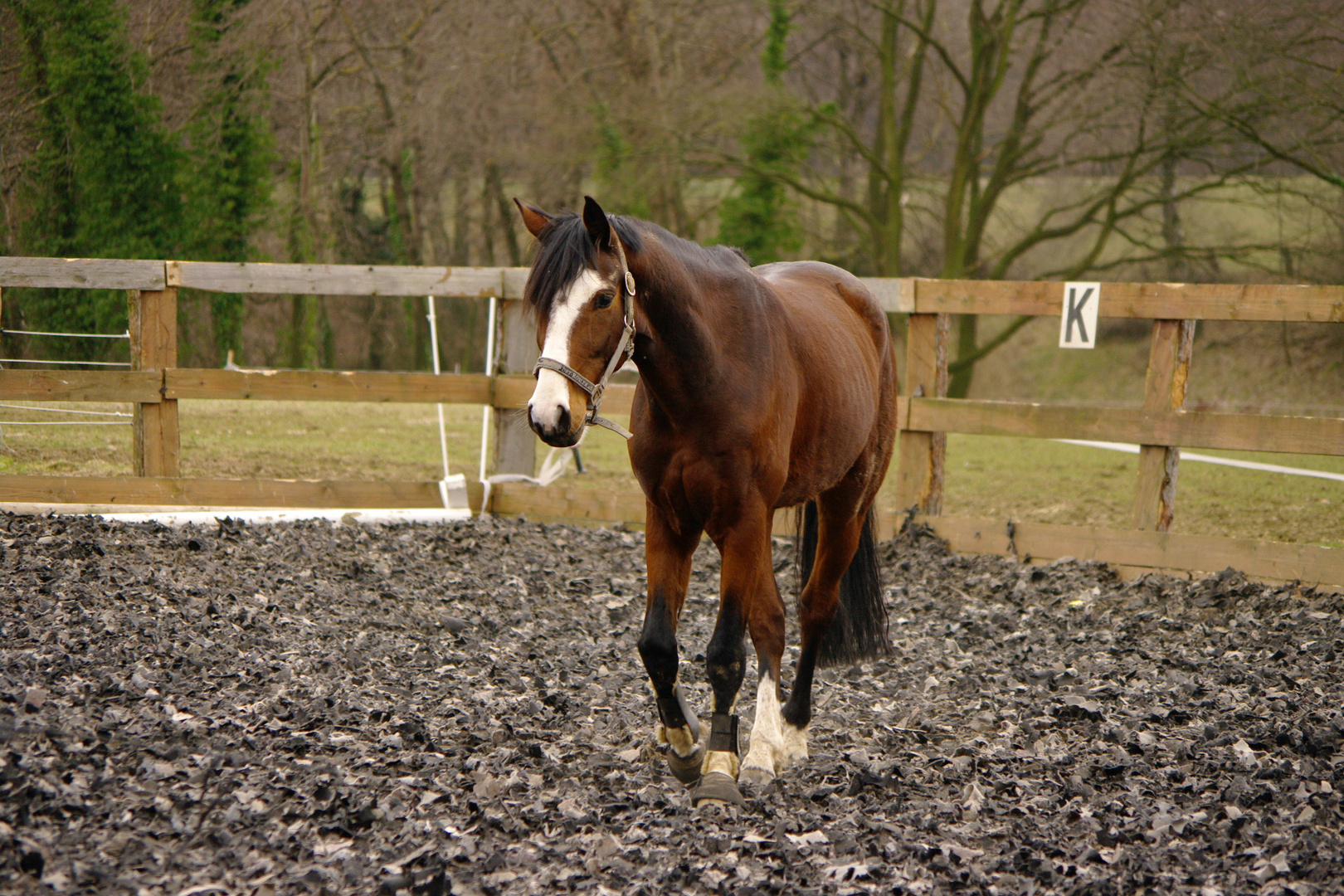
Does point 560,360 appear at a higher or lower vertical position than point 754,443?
higher

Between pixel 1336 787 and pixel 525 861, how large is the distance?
243 centimetres

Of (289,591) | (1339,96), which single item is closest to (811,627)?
(289,591)

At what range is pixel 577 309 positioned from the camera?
2842 millimetres

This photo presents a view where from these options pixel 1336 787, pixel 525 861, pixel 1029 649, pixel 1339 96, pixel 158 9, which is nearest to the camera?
pixel 525 861

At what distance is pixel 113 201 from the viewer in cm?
986

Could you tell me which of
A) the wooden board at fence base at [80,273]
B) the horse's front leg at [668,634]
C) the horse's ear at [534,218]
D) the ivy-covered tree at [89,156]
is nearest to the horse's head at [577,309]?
the horse's ear at [534,218]

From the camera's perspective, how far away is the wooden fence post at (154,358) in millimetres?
6402

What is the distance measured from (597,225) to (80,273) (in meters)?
4.78

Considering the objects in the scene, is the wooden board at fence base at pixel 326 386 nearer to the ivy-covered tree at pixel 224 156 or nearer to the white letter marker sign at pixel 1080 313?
the white letter marker sign at pixel 1080 313

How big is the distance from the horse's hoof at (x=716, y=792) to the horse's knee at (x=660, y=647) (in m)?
0.31

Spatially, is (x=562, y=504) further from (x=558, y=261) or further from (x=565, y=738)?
(x=558, y=261)

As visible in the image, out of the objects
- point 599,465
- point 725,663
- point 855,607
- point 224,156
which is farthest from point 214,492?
point 224,156

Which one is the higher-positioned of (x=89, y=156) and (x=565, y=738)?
(x=89, y=156)

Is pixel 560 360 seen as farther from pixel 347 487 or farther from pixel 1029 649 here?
pixel 347 487
